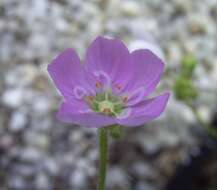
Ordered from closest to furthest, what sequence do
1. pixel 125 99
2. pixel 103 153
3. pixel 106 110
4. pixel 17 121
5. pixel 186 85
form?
pixel 103 153, pixel 106 110, pixel 125 99, pixel 186 85, pixel 17 121

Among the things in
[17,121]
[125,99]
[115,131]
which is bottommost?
[17,121]

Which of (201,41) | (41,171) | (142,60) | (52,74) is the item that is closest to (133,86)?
(142,60)

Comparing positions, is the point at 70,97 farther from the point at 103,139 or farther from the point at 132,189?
the point at 132,189

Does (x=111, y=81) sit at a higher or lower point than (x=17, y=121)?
higher

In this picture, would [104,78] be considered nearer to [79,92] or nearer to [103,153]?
[79,92]

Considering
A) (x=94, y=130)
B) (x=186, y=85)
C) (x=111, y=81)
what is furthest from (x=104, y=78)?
(x=94, y=130)
